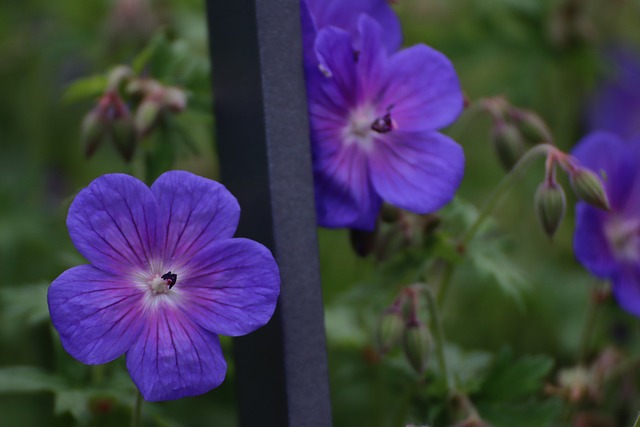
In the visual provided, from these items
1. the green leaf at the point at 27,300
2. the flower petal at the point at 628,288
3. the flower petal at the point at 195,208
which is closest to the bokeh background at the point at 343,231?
the green leaf at the point at 27,300

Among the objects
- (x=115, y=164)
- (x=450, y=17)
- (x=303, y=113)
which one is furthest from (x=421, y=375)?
(x=450, y=17)

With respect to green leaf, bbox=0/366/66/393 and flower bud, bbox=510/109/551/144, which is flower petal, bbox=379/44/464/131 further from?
green leaf, bbox=0/366/66/393

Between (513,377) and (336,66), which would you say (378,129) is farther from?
(513,377)

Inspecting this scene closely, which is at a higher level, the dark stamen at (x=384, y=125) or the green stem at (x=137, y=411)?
the dark stamen at (x=384, y=125)

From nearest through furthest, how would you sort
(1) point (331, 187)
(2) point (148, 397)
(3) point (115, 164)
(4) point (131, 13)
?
1. (2) point (148, 397)
2. (1) point (331, 187)
3. (4) point (131, 13)
4. (3) point (115, 164)

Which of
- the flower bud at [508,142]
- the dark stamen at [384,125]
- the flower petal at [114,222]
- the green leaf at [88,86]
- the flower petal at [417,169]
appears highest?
the green leaf at [88,86]

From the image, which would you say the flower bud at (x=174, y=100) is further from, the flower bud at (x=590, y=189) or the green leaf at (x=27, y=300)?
the flower bud at (x=590, y=189)

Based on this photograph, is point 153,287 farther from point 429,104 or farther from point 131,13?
point 131,13
